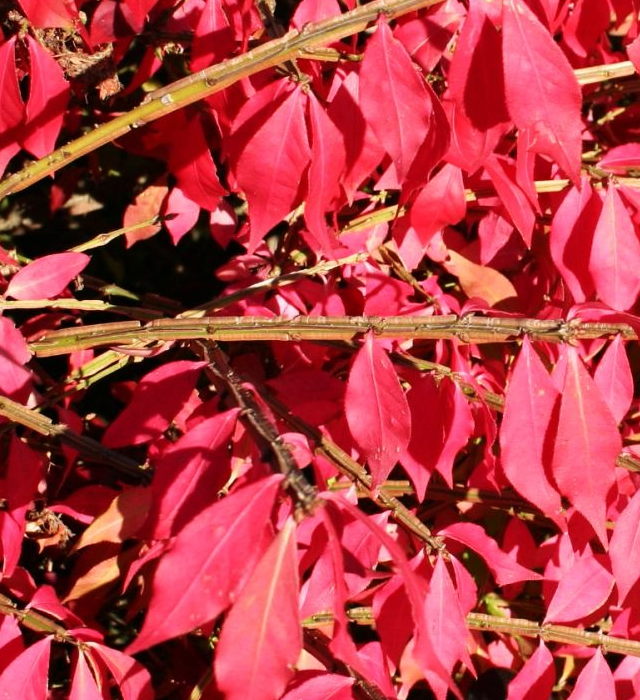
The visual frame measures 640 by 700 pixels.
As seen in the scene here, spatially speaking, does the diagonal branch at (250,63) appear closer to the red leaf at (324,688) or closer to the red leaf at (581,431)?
the red leaf at (581,431)

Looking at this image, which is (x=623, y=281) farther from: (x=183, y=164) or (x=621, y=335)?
(x=183, y=164)

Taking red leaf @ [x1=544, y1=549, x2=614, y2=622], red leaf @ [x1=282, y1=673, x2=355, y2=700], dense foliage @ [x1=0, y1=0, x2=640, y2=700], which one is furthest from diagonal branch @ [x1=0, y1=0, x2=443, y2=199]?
red leaf @ [x1=544, y1=549, x2=614, y2=622]

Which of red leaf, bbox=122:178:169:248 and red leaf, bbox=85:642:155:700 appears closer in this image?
red leaf, bbox=85:642:155:700

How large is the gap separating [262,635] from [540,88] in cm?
55

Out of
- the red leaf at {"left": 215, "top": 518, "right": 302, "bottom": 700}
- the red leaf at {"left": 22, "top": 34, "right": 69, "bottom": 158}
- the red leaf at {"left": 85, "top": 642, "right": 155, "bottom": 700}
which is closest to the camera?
the red leaf at {"left": 215, "top": 518, "right": 302, "bottom": 700}

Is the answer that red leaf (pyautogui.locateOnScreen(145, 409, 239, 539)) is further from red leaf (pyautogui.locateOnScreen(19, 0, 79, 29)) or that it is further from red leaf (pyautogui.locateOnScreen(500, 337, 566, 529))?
red leaf (pyautogui.locateOnScreen(19, 0, 79, 29))

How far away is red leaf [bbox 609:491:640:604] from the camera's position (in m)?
1.01

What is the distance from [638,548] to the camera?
102cm

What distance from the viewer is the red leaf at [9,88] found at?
109cm

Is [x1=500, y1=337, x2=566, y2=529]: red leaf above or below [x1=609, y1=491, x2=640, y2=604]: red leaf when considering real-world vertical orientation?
above

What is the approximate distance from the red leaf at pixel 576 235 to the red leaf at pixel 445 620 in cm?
41

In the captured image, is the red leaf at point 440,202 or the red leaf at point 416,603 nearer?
the red leaf at point 416,603

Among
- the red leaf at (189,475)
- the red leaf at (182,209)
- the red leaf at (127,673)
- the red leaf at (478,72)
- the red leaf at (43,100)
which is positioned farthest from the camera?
the red leaf at (182,209)

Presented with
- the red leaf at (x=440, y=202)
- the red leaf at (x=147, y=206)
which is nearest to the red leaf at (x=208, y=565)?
the red leaf at (x=440, y=202)
